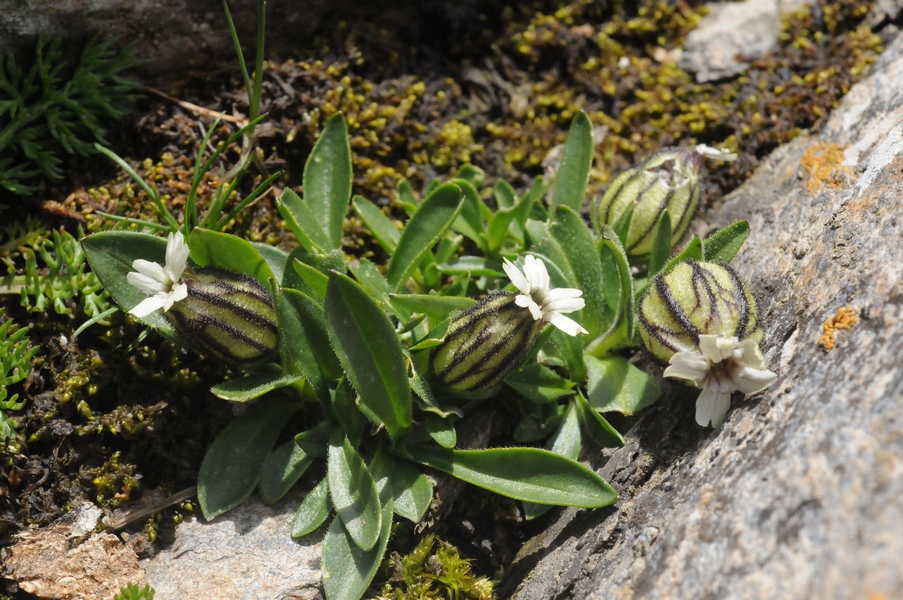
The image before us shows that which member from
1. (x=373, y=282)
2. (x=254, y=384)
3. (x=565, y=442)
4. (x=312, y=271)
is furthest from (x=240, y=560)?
(x=565, y=442)

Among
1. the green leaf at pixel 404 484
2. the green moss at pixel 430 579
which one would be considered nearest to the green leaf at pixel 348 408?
the green leaf at pixel 404 484

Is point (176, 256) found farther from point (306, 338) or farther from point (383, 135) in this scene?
point (383, 135)

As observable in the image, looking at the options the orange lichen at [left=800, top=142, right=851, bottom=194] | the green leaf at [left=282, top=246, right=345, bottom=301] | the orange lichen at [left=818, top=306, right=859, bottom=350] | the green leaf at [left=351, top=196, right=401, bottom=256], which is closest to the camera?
the orange lichen at [left=818, top=306, right=859, bottom=350]

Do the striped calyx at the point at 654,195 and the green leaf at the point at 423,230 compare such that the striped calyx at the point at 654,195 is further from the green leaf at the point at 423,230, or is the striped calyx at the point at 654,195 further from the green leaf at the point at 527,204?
the green leaf at the point at 423,230

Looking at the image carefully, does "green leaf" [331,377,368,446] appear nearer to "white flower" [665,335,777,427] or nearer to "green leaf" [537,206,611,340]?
"green leaf" [537,206,611,340]

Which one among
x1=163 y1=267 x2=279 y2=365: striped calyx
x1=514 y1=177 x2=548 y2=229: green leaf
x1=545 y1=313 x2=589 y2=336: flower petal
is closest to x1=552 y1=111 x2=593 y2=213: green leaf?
x1=514 y1=177 x2=548 y2=229: green leaf

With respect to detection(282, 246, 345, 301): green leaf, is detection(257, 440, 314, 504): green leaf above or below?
below

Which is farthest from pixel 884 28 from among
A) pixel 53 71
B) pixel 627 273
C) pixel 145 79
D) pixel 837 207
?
pixel 53 71
